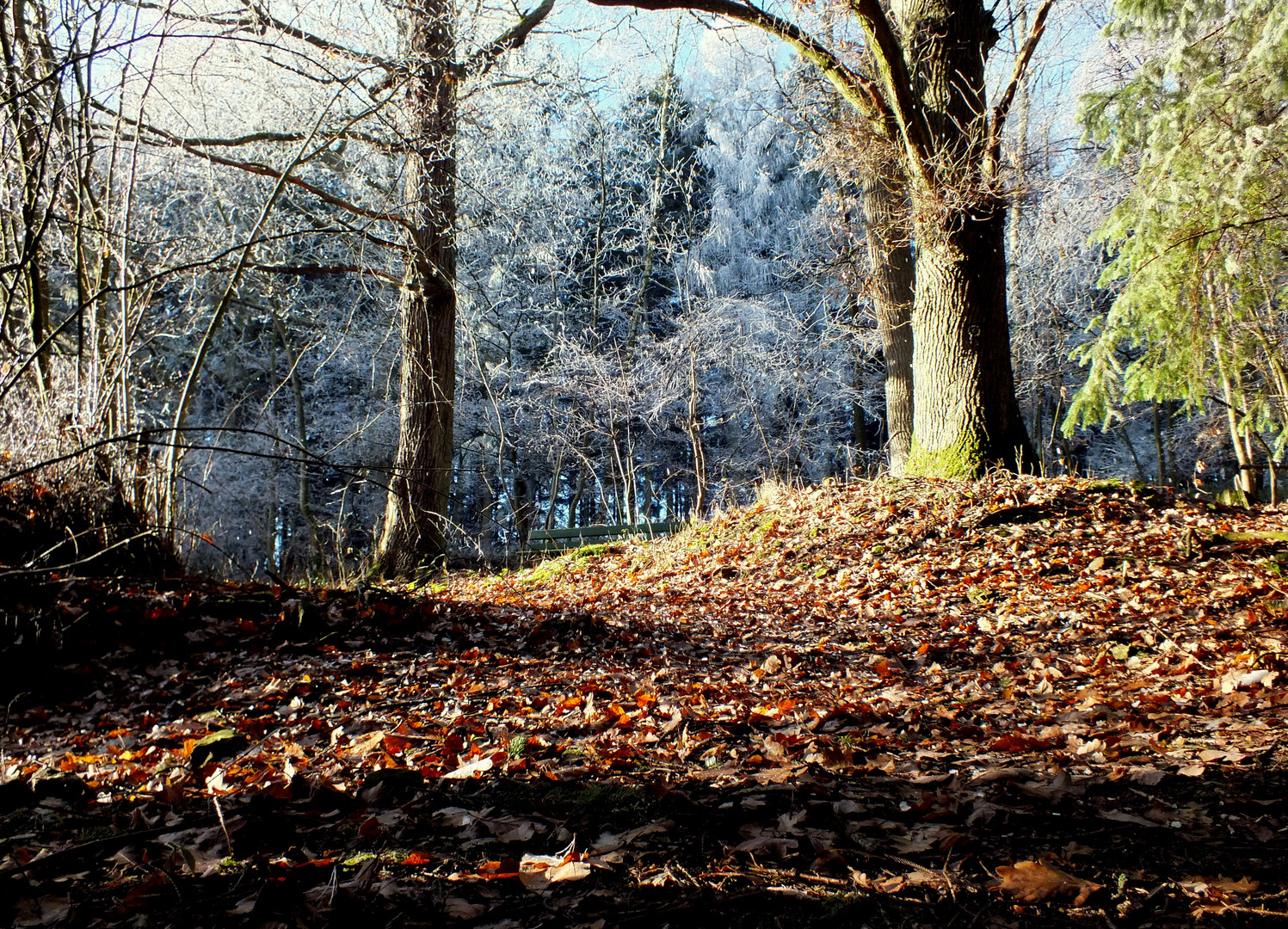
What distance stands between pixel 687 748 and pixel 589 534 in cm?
1183

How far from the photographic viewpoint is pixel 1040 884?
5.09 feet

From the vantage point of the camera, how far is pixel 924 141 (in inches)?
276

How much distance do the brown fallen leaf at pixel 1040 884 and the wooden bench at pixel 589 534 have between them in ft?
34.9

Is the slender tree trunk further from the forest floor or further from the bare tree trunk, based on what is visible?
the bare tree trunk

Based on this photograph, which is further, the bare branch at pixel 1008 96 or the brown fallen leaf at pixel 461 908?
the bare branch at pixel 1008 96

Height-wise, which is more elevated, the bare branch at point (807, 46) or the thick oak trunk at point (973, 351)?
the bare branch at point (807, 46)

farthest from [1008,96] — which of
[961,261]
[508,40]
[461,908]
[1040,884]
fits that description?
[461,908]

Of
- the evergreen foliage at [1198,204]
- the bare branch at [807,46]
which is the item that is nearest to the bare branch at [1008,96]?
the bare branch at [807,46]

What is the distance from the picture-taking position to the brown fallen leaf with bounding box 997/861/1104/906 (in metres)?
1.52

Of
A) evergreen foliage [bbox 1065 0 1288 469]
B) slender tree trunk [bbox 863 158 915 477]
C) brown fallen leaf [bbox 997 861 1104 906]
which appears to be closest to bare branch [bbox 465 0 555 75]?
slender tree trunk [bbox 863 158 915 477]

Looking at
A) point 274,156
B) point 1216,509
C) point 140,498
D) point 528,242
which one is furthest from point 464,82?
point 528,242

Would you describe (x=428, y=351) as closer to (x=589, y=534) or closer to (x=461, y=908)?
(x=589, y=534)

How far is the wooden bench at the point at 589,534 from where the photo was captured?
12820 mm

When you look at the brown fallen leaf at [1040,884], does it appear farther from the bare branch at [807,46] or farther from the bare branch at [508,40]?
the bare branch at [508,40]
